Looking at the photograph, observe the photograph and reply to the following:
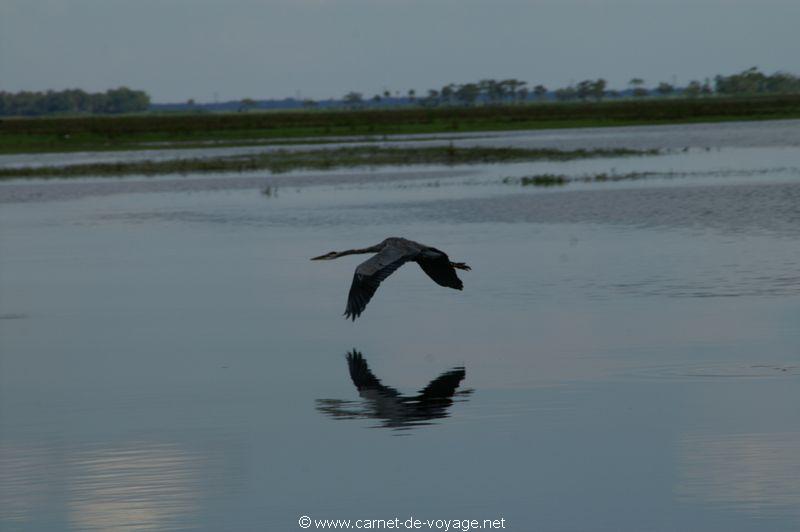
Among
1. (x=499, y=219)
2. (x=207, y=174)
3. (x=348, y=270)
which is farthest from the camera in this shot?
(x=207, y=174)

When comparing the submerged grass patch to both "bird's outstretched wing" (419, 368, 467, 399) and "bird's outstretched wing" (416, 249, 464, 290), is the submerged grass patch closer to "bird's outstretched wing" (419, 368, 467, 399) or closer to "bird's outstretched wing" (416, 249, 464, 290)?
"bird's outstretched wing" (416, 249, 464, 290)

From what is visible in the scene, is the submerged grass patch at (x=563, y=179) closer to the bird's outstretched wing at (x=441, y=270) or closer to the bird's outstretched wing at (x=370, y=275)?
the bird's outstretched wing at (x=441, y=270)

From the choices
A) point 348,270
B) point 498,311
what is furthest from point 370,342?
point 348,270

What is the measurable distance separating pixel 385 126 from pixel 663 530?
71.7 metres

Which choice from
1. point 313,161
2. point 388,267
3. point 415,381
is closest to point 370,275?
point 388,267

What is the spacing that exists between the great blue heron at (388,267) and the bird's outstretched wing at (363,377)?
2.00 feet

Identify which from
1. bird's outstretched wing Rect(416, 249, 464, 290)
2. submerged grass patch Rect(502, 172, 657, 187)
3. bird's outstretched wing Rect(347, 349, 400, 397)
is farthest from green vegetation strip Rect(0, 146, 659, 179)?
bird's outstretched wing Rect(416, 249, 464, 290)

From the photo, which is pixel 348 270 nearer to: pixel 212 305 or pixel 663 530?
pixel 212 305

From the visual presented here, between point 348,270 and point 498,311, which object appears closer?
point 498,311

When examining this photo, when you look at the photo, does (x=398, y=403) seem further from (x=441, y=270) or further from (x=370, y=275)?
(x=441, y=270)

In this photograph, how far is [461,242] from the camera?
72.0ft

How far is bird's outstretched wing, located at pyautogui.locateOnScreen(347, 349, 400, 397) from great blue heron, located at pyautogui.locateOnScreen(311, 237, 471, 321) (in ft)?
2.00

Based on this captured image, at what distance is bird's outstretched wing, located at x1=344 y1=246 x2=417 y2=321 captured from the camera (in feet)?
36.6

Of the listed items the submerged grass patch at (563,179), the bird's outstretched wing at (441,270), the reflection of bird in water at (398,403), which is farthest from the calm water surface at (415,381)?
the submerged grass patch at (563,179)
